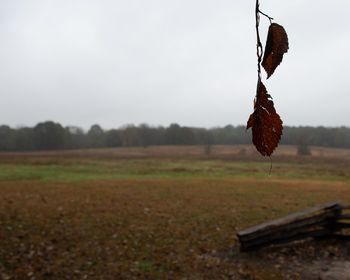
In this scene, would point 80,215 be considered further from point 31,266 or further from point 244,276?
point 244,276

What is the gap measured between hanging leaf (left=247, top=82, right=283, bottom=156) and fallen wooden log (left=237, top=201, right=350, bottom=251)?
5.83m

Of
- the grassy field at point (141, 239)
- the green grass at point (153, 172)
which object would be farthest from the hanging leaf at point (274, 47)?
the green grass at point (153, 172)

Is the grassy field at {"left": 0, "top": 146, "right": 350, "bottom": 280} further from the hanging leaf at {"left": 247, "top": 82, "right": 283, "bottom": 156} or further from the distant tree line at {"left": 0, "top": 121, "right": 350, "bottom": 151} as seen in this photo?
the distant tree line at {"left": 0, "top": 121, "right": 350, "bottom": 151}

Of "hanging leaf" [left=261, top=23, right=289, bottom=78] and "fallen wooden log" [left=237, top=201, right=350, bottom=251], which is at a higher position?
"hanging leaf" [left=261, top=23, right=289, bottom=78]

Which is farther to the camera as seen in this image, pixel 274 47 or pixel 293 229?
pixel 293 229

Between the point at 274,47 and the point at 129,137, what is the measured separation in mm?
81523

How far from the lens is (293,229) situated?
657cm

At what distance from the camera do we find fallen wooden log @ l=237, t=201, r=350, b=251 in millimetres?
6086

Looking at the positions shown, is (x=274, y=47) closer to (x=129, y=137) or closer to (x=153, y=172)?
(x=153, y=172)

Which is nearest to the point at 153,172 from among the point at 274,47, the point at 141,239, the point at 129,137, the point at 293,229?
the point at 141,239

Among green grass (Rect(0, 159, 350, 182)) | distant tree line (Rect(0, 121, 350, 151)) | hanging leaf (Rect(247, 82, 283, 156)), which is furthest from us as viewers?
distant tree line (Rect(0, 121, 350, 151))

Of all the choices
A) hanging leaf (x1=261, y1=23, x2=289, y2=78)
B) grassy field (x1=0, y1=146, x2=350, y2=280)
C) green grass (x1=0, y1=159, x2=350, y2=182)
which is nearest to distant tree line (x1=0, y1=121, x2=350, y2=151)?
green grass (x1=0, y1=159, x2=350, y2=182)

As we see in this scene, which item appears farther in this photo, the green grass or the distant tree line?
the distant tree line

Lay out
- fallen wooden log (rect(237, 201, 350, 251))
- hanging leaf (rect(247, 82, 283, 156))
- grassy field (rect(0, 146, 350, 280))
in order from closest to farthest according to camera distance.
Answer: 1. hanging leaf (rect(247, 82, 283, 156))
2. grassy field (rect(0, 146, 350, 280))
3. fallen wooden log (rect(237, 201, 350, 251))
